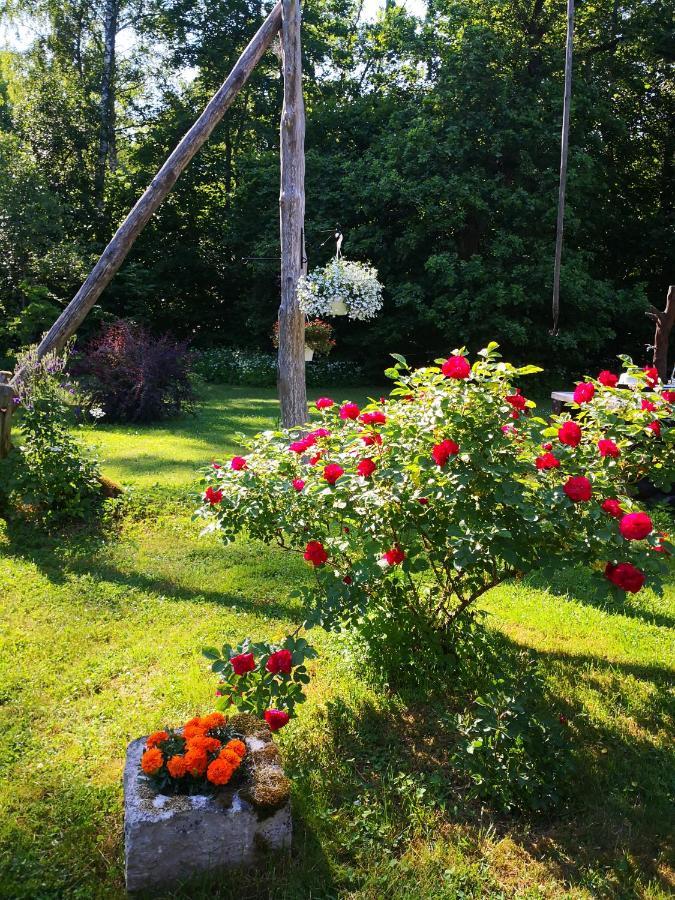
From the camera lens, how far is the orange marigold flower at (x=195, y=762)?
2.11 meters

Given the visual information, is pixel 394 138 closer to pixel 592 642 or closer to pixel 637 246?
pixel 637 246

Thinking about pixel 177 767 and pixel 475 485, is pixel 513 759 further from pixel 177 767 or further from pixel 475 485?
pixel 177 767

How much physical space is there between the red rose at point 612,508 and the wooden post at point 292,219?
389 centimetres

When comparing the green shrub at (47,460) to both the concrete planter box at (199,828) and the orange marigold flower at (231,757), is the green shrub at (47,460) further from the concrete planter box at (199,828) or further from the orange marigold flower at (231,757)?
A: the orange marigold flower at (231,757)

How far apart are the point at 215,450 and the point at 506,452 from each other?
6.41 meters

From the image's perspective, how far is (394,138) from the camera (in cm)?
1553

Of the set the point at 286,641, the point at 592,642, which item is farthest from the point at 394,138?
the point at 286,641

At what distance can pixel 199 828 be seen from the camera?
2088 millimetres

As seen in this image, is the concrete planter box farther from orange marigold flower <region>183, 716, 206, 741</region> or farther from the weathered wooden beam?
the weathered wooden beam

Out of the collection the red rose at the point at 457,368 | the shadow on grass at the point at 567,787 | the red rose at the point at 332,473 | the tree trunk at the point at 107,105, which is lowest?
the shadow on grass at the point at 567,787

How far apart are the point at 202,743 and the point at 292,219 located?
4.83 m

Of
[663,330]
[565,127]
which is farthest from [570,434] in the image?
[663,330]

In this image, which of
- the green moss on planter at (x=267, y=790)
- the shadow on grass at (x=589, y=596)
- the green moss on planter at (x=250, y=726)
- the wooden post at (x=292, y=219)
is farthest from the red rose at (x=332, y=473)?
the wooden post at (x=292, y=219)

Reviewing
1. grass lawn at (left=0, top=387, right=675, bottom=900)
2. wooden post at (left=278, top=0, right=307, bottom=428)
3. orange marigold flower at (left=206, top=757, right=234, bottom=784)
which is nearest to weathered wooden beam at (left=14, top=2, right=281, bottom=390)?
wooden post at (left=278, top=0, right=307, bottom=428)
